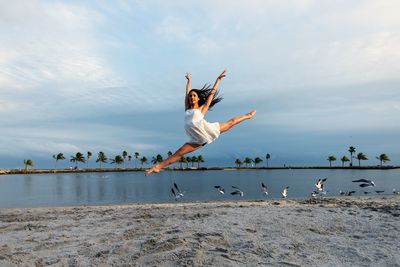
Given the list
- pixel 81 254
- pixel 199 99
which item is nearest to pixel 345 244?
pixel 199 99

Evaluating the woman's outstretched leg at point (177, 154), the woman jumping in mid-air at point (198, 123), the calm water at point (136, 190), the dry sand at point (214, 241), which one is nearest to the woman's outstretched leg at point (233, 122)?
the woman jumping in mid-air at point (198, 123)

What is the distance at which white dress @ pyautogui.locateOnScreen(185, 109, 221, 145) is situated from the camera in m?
8.19

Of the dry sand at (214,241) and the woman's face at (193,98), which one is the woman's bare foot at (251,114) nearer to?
the woman's face at (193,98)

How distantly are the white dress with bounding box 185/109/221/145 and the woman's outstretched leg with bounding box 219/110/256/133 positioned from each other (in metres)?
0.23

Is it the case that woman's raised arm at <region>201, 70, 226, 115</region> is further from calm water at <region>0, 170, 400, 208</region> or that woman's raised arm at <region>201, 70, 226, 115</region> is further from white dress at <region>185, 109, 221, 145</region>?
calm water at <region>0, 170, 400, 208</region>

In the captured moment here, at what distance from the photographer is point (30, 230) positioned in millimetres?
12484

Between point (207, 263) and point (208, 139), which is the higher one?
point (208, 139)

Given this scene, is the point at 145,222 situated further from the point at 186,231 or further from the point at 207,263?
the point at 207,263

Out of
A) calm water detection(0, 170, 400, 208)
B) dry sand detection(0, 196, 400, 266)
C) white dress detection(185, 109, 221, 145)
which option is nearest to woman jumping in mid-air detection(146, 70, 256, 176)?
white dress detection(185, 109, 221, 145)

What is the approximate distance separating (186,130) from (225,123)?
3.23ft

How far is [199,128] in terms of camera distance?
817cm

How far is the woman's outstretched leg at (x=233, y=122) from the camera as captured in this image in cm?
877

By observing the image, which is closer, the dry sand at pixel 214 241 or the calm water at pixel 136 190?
the dry sand at pixel 214 241

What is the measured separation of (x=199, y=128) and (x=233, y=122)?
1.18 m
